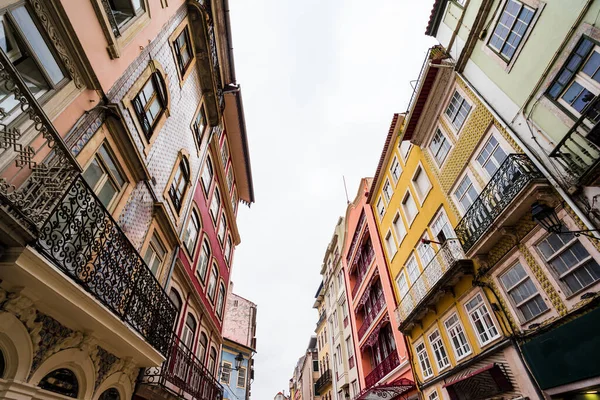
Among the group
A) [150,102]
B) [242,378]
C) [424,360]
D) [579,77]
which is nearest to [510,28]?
[579,77]

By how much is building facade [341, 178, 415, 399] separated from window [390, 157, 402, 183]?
4.01 m

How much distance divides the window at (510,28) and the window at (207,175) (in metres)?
12.1

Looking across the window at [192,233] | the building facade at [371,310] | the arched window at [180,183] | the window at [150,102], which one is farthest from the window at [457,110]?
the window at [192,233]

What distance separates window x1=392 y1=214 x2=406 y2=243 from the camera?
16.6m

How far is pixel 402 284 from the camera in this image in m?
15.9

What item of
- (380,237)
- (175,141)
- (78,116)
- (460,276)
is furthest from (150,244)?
(380,237)

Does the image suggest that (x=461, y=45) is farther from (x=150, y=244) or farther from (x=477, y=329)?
(x=150, y=244)

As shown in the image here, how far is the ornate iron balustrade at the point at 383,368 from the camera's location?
1644 cm

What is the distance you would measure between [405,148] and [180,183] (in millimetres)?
11983

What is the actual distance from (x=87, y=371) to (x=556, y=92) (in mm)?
12221

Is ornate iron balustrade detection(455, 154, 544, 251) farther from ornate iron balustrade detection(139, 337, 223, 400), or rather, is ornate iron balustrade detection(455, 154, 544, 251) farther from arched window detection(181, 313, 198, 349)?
arched window detection(181, 313, 198, 349)

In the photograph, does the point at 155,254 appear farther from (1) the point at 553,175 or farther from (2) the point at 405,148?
(2) the point at 405,148

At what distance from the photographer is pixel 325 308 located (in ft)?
114

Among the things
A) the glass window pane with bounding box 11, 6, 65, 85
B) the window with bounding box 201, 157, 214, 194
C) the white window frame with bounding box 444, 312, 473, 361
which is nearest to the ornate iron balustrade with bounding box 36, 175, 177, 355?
the glass window pane with bounding box 11, 6, 65, 85
